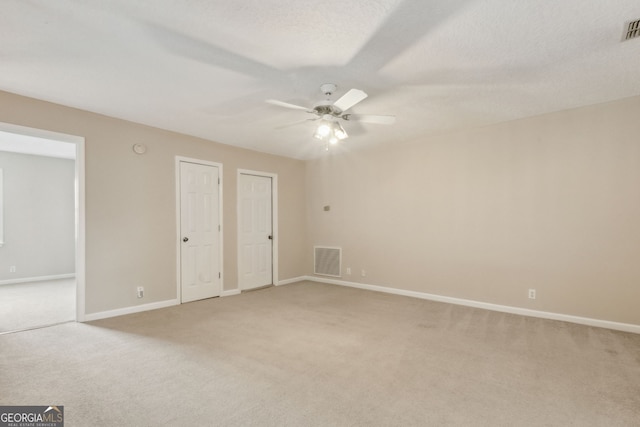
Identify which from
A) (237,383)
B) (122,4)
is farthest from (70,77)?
(237,383)

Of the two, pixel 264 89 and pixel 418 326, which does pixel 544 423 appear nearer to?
pixel 418 326

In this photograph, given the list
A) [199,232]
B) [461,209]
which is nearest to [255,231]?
[199,232]

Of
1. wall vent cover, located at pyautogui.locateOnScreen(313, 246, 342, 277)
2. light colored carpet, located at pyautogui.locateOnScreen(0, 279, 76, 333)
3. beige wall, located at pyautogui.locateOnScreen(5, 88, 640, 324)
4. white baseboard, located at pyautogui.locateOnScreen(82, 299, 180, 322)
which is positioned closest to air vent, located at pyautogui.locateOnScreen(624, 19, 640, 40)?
beige wall, located at pyautogui.locateOnScreen(5, 88, 640, 324)

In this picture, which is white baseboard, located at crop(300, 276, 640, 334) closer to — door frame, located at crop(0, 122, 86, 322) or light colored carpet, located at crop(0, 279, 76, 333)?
door frame, located at crop(0, 122, 86, 322)

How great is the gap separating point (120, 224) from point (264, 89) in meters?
2.63

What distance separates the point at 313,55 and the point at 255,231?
3751 mm

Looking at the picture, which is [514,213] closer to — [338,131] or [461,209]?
[461,209]

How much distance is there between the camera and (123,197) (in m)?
3.97

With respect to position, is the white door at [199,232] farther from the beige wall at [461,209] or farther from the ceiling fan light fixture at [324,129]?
the ceiling fan light fixture at [324,129]

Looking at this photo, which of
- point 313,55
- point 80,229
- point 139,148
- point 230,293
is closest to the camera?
point 313,55

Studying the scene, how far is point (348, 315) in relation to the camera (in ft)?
13.0

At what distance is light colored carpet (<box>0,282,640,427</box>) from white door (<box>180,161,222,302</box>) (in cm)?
85

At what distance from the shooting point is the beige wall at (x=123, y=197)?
359cm

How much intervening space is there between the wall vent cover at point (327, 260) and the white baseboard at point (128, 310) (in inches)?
108
